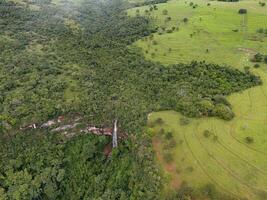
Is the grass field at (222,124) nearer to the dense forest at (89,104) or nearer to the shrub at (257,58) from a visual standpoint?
the shrub at (257,58)

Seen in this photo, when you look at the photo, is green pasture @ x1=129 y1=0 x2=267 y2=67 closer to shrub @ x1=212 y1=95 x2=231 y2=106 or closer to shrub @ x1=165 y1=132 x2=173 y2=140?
shrub @ x1=212 y1=95 x2=231 y2=106

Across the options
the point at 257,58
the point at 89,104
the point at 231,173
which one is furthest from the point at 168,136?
the point at 257,58

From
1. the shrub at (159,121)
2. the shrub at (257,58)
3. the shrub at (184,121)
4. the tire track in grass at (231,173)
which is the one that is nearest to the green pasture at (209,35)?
the shrub at (257,58)

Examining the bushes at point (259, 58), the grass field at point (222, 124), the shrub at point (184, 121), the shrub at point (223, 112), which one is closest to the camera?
the grass field at point (222, 124)

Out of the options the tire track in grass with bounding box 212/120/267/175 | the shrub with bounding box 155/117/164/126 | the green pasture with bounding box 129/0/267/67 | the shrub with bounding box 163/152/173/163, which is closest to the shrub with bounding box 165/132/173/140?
the shrub with bounding box 163/152/173/163

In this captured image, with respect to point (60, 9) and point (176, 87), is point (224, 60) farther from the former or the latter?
point (60, 9)

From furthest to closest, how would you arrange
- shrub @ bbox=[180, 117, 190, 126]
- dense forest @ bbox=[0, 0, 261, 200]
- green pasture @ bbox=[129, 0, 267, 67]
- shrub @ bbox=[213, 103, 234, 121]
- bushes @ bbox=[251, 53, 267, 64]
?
1. green pasture @ bbox=[129, 0, 267, 67]
2. bushes @ bbox=[251, 53, 267, 64]
3. shrub @ bbox=[180, 117, 190, 126]
4. shrub @ bbox=[213, 103, 234, 121]
5. dense forest @ bbox=[0, 0, 261, 200]
